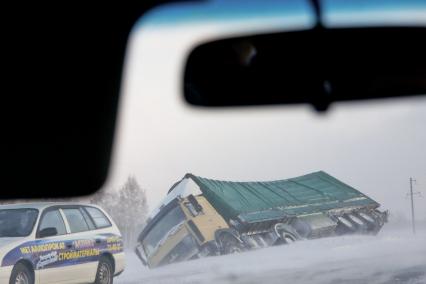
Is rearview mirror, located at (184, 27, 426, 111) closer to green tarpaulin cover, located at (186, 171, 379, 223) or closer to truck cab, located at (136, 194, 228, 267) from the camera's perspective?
truck cab, located at (136, 194, 228, 267)

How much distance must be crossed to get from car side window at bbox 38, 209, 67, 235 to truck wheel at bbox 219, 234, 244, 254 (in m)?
2.36

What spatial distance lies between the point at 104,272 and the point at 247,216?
7.14 ft

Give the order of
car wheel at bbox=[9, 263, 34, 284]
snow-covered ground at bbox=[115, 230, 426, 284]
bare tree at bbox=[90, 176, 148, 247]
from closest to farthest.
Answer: car wheel at bbox=[9, 263, 34, 284] → bare tree at bbox=[90, 176, 148, 247] → snow-covered ground at bbox=[115, 230, 426, 284]

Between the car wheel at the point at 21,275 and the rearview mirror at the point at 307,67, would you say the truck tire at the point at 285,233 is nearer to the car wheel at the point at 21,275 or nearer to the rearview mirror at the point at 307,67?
the car wheel at the point at 21,275

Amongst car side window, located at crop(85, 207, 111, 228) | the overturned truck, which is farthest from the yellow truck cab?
car side window, located at crop(85, 207, 111, 228)

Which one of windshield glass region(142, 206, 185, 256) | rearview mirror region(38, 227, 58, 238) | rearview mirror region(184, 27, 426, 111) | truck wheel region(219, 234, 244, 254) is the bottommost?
truck wheel region(219, 234, 244, 254)

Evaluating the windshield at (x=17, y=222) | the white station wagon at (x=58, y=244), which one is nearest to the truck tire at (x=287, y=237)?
the white station wagon at (x=58, y=244)

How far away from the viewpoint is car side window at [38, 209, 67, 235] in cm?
891

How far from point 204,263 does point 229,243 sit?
41 centimetres

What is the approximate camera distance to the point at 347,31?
294 centimetres

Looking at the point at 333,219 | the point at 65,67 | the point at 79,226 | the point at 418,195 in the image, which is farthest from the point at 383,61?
the point at 418,195

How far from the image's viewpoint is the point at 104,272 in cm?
982

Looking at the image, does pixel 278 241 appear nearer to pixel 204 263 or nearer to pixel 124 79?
pixel 204 263

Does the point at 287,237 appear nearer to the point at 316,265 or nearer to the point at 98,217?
the point at 316,265
